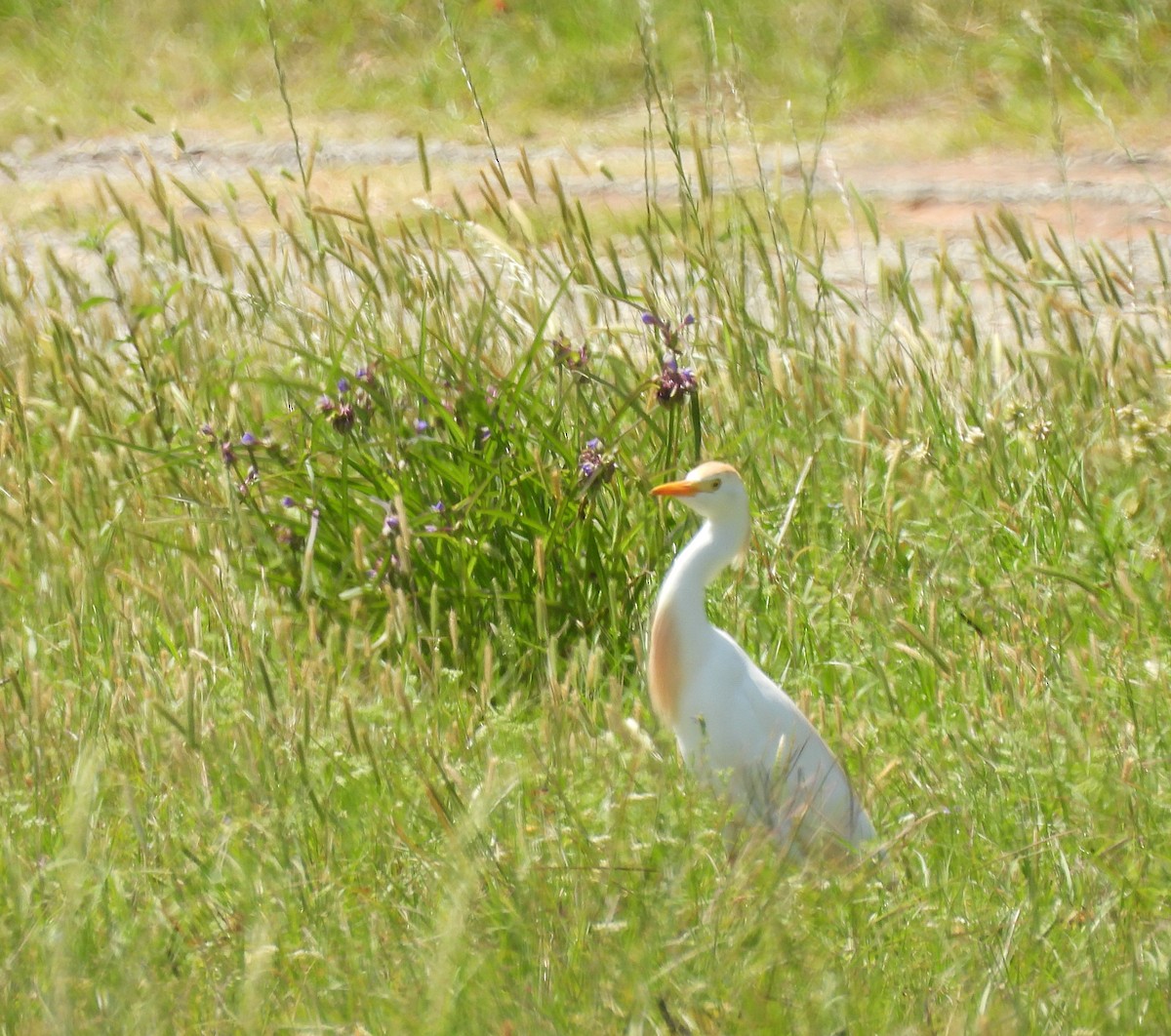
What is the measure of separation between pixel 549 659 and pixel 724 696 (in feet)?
1.22

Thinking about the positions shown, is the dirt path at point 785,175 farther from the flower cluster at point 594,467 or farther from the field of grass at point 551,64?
the flower cluster at point 594,467

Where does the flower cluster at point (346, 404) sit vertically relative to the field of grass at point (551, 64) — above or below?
below

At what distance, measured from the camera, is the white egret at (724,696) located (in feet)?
7.64

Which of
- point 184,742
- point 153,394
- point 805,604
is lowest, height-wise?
point 805,604

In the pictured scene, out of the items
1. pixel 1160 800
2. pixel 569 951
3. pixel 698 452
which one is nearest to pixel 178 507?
pixel 698 452

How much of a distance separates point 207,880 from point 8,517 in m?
1.19

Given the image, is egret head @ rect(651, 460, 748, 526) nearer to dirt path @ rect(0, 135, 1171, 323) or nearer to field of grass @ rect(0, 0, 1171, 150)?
dirt path @ rect(0, 135, 1171, 323)

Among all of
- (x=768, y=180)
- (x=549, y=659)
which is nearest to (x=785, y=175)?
(x=768, y=180)

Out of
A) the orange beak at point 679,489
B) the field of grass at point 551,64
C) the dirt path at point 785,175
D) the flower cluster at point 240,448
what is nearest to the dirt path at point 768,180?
the dirt path at point 785,175

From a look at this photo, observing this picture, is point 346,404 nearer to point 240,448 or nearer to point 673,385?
point 240,448

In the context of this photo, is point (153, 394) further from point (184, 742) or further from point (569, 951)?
point (569, 951)

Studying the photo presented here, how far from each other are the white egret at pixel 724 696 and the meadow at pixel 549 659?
0.26 ft

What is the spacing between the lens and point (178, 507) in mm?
3367

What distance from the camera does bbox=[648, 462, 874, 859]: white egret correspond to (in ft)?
7.64
